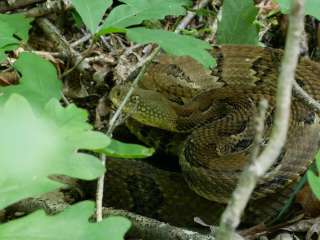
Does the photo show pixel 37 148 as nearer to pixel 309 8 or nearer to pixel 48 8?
pixel 309 8

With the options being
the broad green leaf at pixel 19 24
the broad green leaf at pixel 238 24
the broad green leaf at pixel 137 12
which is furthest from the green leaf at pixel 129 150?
the broad green leaf at pixel 238 24

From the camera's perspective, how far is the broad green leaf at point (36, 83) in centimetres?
254

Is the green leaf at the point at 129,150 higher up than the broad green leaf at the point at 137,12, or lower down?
lower down

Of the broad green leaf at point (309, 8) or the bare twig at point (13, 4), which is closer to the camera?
the broad green leaf at point (309, 8)

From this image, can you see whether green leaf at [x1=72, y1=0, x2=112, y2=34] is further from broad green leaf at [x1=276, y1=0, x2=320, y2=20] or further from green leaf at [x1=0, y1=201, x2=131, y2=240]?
green leaf at [x1=0, y1=201, x2=131, y2=240]

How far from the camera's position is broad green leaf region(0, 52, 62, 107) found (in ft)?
8.35

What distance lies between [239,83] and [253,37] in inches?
14.2

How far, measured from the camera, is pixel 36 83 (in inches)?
102

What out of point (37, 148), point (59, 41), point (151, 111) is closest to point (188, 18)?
point (59, 41)

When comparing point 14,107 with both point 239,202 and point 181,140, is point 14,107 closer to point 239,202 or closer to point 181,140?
point 239,202

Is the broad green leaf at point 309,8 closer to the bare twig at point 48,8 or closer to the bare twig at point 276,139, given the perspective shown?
the bare twig at point 276,139

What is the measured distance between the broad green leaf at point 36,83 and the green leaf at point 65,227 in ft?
2.98

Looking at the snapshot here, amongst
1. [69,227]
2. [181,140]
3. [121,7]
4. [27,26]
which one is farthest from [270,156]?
[181,140]

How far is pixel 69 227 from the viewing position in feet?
5.54
